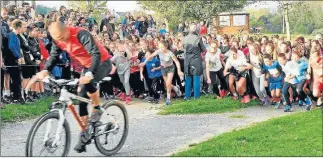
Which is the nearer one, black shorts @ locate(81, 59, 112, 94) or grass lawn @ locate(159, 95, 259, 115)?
black shorts @ locate(81, 59, 112, 94)

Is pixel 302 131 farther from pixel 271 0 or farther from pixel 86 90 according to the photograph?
pixel 271 0

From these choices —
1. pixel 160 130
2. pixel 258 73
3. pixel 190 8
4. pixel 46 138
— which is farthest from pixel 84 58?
pixel 190 8

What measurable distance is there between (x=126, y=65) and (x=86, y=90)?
7.68 meters

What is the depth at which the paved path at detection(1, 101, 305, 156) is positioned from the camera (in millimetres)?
9008

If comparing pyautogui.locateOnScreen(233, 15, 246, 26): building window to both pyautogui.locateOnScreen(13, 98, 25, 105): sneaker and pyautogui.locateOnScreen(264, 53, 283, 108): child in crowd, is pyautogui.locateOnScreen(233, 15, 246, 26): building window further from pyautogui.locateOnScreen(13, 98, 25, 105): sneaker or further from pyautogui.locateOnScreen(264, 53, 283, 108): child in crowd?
pyautogui.locateOnScreen(13, 98, 25, 105): sneaker

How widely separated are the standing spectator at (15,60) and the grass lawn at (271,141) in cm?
630

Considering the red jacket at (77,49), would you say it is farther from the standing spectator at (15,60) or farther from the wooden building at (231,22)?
the wooden building at (231,22)

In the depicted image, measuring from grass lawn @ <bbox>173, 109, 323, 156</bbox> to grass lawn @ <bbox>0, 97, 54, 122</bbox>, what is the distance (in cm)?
481

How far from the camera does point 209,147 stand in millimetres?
8648

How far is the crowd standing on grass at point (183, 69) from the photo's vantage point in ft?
45.8

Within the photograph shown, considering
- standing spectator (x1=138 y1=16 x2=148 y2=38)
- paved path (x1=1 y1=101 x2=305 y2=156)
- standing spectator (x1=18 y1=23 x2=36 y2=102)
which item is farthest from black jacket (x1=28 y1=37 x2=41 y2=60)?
standing spectator (x1=138 y1=16 x2=148 y2=38)

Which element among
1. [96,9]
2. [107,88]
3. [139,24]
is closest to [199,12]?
[96,9]

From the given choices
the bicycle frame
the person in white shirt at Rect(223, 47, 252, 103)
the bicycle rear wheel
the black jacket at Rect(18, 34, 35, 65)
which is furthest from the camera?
the person in white shirt at Rect(223, 47, 252, 103)

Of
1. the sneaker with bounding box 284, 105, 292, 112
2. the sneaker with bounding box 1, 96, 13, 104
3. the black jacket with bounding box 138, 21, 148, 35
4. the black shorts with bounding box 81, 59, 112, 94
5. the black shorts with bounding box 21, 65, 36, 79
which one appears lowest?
the sneaker with bounding box 284, 105, 292, 112
